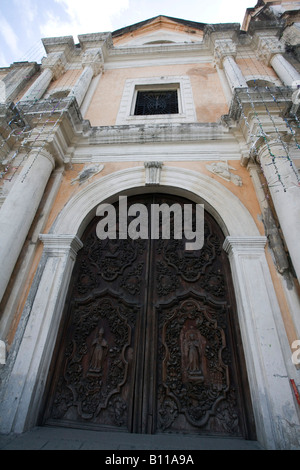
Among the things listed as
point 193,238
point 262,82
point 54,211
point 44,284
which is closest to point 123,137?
point 54,211

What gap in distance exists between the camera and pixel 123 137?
443cm

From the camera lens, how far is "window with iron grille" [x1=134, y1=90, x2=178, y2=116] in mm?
5500

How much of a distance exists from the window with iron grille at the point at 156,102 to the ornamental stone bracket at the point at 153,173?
2175 mm

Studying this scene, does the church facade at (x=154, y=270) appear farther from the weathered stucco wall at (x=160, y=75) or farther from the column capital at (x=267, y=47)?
the column capital at (x=267, y=47)

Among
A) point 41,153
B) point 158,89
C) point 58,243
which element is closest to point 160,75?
point 158,89

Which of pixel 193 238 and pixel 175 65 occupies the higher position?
pixel 175 65

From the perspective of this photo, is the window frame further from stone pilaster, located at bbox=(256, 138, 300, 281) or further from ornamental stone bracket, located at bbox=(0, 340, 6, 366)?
ornamental stone bracket, located at bbox=(0, 340, 6, 366)

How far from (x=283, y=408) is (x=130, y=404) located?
4.90 feet

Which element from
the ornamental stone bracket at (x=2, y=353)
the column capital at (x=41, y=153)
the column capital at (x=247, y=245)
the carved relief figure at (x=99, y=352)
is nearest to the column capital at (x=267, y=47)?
the column capital at (x=247, y=245)

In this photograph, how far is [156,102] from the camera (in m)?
5.79

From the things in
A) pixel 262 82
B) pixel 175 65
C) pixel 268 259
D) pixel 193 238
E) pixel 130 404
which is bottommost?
pixel 130 404

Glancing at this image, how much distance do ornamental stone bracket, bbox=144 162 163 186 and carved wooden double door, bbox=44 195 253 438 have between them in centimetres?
101

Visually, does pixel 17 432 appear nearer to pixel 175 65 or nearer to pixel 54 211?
pixel 54 211

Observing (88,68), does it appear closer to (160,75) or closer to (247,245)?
(160,75)
